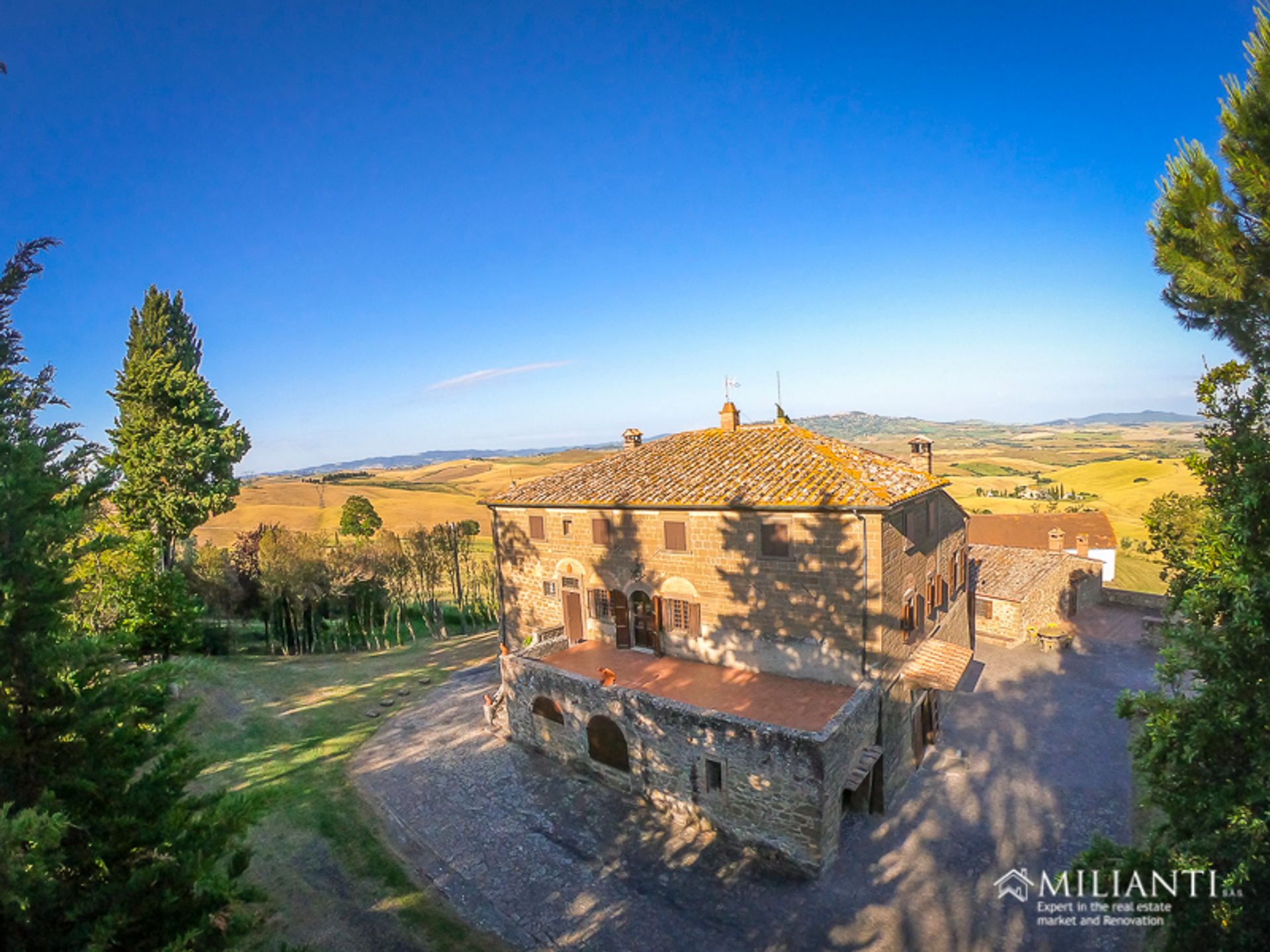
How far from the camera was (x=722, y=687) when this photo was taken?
15867 millimetres

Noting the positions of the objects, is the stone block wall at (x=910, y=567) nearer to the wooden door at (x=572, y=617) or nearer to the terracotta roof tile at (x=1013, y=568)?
the terracotta roof tile at (x=1013, y=568)

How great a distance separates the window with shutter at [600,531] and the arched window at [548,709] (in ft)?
17.3

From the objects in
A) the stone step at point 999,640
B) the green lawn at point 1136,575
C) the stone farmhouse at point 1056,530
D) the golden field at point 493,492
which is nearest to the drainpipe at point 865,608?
the stone step at point 999,640

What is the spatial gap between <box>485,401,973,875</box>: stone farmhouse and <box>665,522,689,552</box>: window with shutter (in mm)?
50

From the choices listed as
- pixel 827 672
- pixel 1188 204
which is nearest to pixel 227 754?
pixel 827 672

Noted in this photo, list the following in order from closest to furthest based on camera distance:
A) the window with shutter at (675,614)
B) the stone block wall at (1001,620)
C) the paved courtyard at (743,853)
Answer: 1. the paved courtyard at (743,853)
2. the window with shutter at (675,614)
3. the stone block wall at (1001,620)

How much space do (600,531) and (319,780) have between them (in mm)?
11193

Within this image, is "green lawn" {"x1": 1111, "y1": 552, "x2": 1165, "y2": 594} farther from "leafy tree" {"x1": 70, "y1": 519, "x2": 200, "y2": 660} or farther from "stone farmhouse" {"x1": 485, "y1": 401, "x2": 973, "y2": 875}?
"leafy tree" {"x1": 70, "y1": 519, "x2": 200, "y2": 660}

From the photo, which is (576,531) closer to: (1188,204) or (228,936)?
(228,936)

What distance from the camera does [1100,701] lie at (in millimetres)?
21000

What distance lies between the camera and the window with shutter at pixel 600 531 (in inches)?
762

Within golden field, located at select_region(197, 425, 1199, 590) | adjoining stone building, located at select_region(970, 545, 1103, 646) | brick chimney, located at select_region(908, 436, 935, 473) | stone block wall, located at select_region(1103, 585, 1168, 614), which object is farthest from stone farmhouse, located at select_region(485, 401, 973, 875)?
stone block wall, located at select_region(1103, 585, 1168, 614)

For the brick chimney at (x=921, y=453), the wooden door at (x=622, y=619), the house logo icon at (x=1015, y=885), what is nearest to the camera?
the house logo icon at (x=1015, y=885)

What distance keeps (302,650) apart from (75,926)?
2926 centimetres
